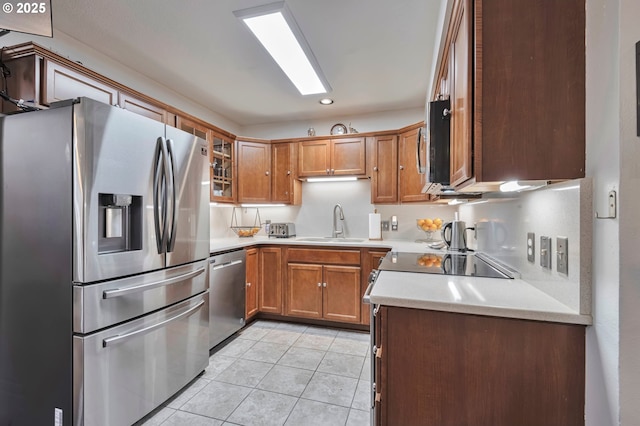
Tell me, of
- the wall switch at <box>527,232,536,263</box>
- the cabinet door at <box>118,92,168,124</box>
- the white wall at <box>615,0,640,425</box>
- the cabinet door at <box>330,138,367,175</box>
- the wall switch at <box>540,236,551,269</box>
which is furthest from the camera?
the cabinet door at <box>330,138,367,175</box>

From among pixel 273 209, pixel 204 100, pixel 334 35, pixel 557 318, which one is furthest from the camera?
pixel 273 209

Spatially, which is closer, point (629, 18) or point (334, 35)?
point (629, 18)

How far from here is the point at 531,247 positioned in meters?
1.29

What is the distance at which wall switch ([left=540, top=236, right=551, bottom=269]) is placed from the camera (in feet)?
3.70

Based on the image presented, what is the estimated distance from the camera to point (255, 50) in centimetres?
223

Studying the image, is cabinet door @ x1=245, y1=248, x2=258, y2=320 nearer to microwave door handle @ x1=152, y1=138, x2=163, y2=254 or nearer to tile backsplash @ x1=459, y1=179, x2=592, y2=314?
microwave door handle @ x1=152, y1=138, x2=163, y2=254

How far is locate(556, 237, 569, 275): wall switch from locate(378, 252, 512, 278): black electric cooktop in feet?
1.39

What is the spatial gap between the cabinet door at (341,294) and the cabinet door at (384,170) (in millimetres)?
893

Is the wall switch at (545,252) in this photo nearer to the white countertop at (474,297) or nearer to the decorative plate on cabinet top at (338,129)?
the white countertop at (474,297)

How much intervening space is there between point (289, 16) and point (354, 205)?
7.48 feet

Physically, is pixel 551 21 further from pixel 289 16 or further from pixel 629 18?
pixel 289 16

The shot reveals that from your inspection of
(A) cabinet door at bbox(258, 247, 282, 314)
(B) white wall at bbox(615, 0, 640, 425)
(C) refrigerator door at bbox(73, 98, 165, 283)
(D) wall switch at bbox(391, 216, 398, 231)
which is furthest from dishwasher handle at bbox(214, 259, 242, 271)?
(B) white wall at bbox(615, 0, 640, 425)

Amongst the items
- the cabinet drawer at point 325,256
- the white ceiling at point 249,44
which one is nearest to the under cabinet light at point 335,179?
the white ceiling at point 249,44

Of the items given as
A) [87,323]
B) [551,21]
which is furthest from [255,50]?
[87,323]
